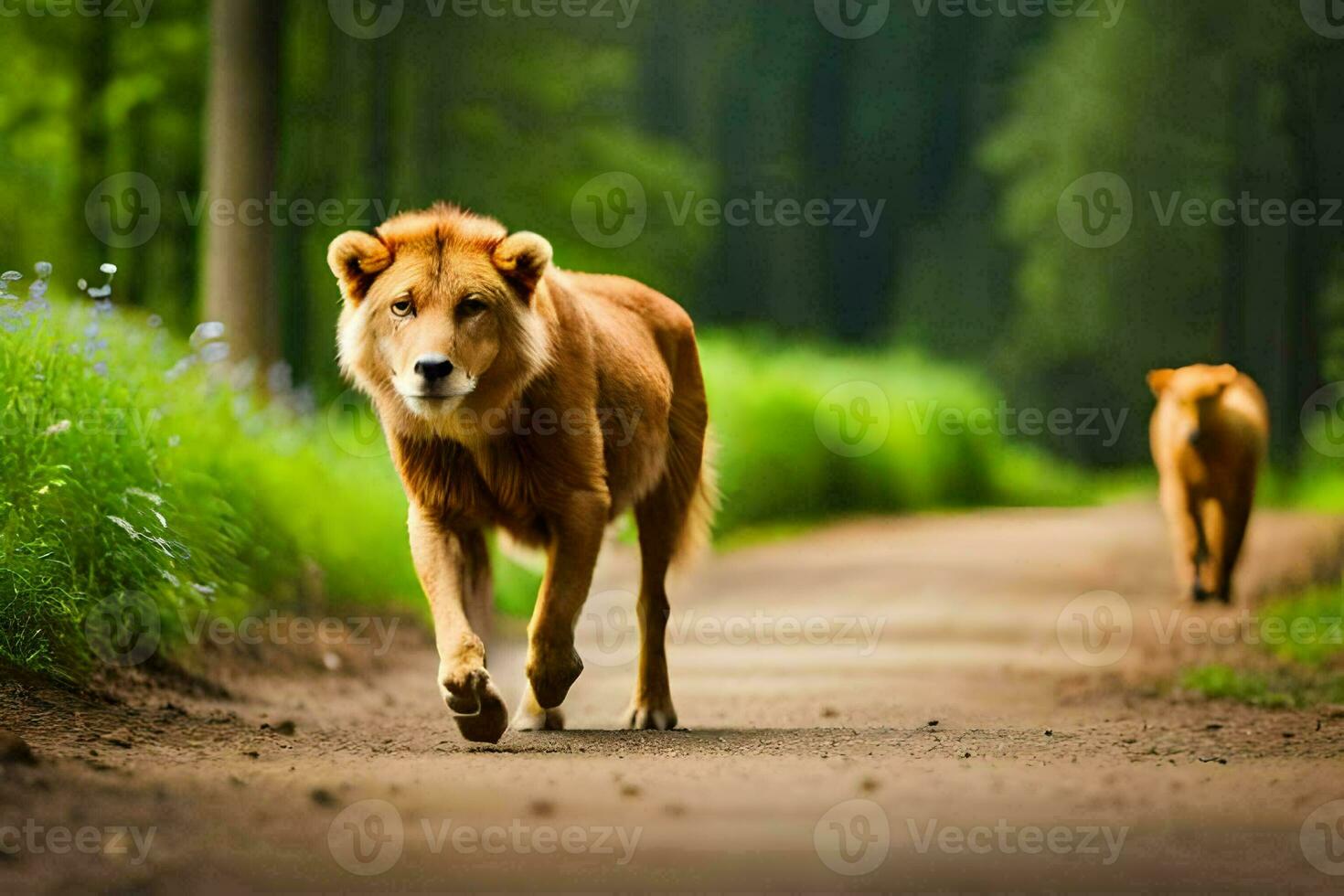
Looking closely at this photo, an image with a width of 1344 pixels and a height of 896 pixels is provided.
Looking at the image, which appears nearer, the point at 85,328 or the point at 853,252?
the point at 85,328

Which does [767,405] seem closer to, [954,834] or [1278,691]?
[1278,691]

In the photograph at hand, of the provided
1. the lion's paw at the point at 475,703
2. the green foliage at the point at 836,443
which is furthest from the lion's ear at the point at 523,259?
the green foliage at the point at 836,443

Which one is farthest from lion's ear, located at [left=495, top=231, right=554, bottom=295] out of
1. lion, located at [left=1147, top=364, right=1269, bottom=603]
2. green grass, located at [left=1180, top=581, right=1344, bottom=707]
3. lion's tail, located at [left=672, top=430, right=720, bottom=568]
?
lion, located at [left=1147, top=364, right=1269, bottom=603]

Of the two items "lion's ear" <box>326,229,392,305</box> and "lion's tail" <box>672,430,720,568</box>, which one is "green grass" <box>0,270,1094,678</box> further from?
"lion's tail" <box>672,430,720,568</box>

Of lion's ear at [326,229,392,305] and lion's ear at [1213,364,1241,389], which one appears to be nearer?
lion's ear at [326,229,392,305]

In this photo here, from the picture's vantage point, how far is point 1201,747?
6.09m

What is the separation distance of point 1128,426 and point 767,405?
15205 millimetres

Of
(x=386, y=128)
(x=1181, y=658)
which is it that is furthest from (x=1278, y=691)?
(x=386, y=128)

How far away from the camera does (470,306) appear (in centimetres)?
584

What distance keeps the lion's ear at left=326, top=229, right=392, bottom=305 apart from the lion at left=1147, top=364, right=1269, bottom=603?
793cm

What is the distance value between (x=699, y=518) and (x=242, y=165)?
21.8 feet

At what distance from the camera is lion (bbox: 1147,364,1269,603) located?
1210 cm

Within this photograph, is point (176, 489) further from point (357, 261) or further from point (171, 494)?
point (357, 261)

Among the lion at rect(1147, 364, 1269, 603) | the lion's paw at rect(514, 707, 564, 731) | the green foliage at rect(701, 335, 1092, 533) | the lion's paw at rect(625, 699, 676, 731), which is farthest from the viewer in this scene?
the green foliage at rect(701, 335, 1092, 533)
